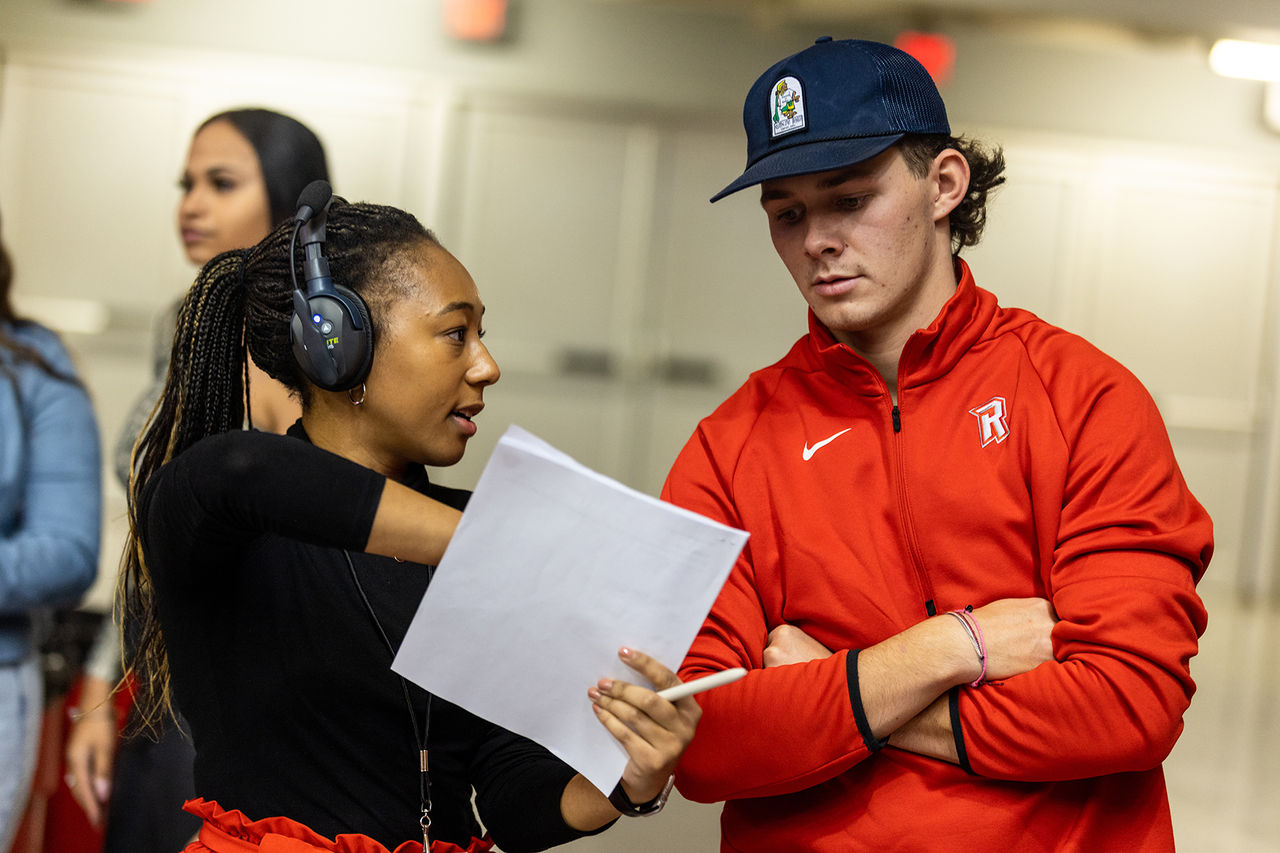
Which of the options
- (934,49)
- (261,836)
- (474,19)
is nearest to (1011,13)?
(934,49)

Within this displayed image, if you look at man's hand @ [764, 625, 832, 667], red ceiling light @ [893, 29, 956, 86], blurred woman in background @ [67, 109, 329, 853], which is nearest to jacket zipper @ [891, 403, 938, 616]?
man's hand @ [764, 625, 832, 667]

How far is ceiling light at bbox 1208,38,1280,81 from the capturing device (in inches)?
230

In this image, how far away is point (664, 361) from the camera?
576 centimetres

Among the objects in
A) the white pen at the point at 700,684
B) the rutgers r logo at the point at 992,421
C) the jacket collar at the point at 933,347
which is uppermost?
the jacket collar at the point at 933,347

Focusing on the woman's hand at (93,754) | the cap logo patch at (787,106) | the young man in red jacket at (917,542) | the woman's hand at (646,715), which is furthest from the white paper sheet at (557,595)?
the woman's hand at (93,754)

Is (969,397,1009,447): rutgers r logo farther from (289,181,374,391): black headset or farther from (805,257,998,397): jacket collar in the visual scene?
(289,181,374,391): black headset

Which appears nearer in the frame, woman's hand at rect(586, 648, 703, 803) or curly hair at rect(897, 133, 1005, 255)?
woman's hand at rect(586, 648, 703, 803)

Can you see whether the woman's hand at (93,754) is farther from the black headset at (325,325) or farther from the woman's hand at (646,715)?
the woman's hand at (646,715)

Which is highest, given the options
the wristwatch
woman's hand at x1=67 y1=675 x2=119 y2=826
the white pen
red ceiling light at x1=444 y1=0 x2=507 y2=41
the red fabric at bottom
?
red ceiling light at x1=444 y1=0 x2=507 y2=41

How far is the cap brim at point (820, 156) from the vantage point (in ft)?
3.64

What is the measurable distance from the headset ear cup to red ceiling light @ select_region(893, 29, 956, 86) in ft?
17.3

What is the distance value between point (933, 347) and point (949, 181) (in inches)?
7.9

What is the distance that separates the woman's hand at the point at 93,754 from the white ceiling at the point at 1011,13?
457 cm

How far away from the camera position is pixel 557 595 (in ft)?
2.87
